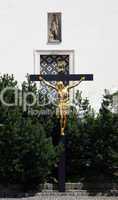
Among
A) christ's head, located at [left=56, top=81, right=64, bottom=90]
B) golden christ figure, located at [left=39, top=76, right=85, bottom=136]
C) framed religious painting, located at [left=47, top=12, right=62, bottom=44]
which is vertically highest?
framed religious painting, located at [left=47, top=12, right=62, bottom=44]

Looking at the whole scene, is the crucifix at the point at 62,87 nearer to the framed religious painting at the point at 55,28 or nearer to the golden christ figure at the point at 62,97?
the golden christ figure at the point at 62,97

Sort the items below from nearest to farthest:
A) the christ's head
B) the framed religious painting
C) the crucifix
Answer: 1. the crucifix
2. the christ's head
3. the framed religious painting

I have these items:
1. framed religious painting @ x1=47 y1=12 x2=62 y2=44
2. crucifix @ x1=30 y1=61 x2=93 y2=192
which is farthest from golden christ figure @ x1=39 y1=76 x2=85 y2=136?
framed religious painting @ x1=47 y1=12 x2=62 y2=44

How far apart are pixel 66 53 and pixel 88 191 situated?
491cm

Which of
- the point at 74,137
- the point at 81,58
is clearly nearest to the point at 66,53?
the point at 81,58

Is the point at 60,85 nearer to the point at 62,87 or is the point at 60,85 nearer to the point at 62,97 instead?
the point at 62,87

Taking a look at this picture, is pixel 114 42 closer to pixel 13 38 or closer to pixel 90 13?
pixel 90 13

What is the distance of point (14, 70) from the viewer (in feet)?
56.3

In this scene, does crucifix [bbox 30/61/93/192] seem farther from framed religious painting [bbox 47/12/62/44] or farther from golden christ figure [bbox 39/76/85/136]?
framed religious painting [bbox 47/12/62/44]

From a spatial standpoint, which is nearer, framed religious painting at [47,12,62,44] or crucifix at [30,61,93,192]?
crucifix at [30,61,93,192]

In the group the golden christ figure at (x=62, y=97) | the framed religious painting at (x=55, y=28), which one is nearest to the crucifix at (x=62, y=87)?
the golden christ figure at (x=62, y=97)

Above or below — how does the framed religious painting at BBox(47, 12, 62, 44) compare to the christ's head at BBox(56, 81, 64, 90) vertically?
above

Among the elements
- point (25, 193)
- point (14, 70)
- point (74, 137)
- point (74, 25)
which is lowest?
point (25, 193)

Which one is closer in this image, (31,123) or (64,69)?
(31,123)
